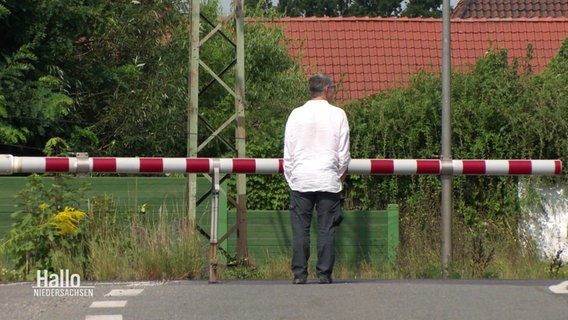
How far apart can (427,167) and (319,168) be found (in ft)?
8.72

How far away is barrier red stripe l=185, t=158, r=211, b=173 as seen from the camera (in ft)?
37.1

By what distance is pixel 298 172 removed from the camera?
31.3ft

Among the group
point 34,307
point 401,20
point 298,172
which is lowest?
point 34,307

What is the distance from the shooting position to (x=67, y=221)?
10.8 m

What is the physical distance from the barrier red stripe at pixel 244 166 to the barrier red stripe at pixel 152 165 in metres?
0.69

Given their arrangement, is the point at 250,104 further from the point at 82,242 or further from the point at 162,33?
the point at 82,242

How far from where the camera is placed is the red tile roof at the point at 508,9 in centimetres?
4128

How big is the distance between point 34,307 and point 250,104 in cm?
1577

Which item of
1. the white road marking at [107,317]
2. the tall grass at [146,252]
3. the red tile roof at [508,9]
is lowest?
the white road marking at [107,317]

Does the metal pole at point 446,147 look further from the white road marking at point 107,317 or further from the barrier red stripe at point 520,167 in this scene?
the white road marking at point 107,317

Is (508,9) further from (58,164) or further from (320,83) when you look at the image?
(320,83)

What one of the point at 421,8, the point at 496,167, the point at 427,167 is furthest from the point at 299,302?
the point at 421,8

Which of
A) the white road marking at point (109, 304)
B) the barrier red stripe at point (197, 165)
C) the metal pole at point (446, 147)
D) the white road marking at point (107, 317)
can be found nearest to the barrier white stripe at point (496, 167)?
the metal pole at point (446, 147)

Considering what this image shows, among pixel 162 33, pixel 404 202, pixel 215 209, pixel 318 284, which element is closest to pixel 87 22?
pixel 162 33
